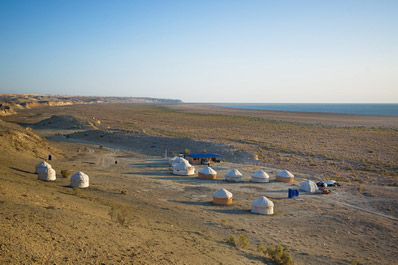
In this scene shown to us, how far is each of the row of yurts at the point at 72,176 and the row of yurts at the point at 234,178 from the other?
10341mm

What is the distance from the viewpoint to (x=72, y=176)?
1005 inches

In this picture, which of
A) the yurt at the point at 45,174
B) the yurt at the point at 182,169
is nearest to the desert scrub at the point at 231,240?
the yurt at the point at 45,174

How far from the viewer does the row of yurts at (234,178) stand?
22.5 meters

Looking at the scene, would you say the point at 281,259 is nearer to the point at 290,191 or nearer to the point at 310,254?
the point at 310,254

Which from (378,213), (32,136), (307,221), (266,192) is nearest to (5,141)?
(32,136)

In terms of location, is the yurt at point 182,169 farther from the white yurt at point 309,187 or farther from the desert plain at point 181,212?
the white yurt at point 309,187

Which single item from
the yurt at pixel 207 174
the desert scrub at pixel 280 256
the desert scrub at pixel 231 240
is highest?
the desert scrub at pixel 280 256

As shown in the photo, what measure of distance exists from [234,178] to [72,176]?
1499cm

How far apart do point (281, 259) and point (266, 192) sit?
47.9 feet

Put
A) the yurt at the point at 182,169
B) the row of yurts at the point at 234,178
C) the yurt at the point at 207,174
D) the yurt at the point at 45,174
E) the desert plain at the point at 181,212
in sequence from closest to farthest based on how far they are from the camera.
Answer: the desert plain at the point at 181,212 < the row of yurts at the point at 234,178 < the yurt at the point at 45,174 < the yurt at the point at 207,174 < the yurt at the point at 182,169

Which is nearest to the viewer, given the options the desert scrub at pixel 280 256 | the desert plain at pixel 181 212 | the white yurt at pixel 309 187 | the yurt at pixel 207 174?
the desert plain at pixel 181 212

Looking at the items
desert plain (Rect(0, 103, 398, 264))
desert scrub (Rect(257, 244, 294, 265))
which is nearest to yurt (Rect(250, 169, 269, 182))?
desert plain (Rect(0, 103, 398, 264))

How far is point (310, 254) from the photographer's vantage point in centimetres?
1662

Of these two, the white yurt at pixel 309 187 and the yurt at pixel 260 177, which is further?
the yurt at pixel 260 177
